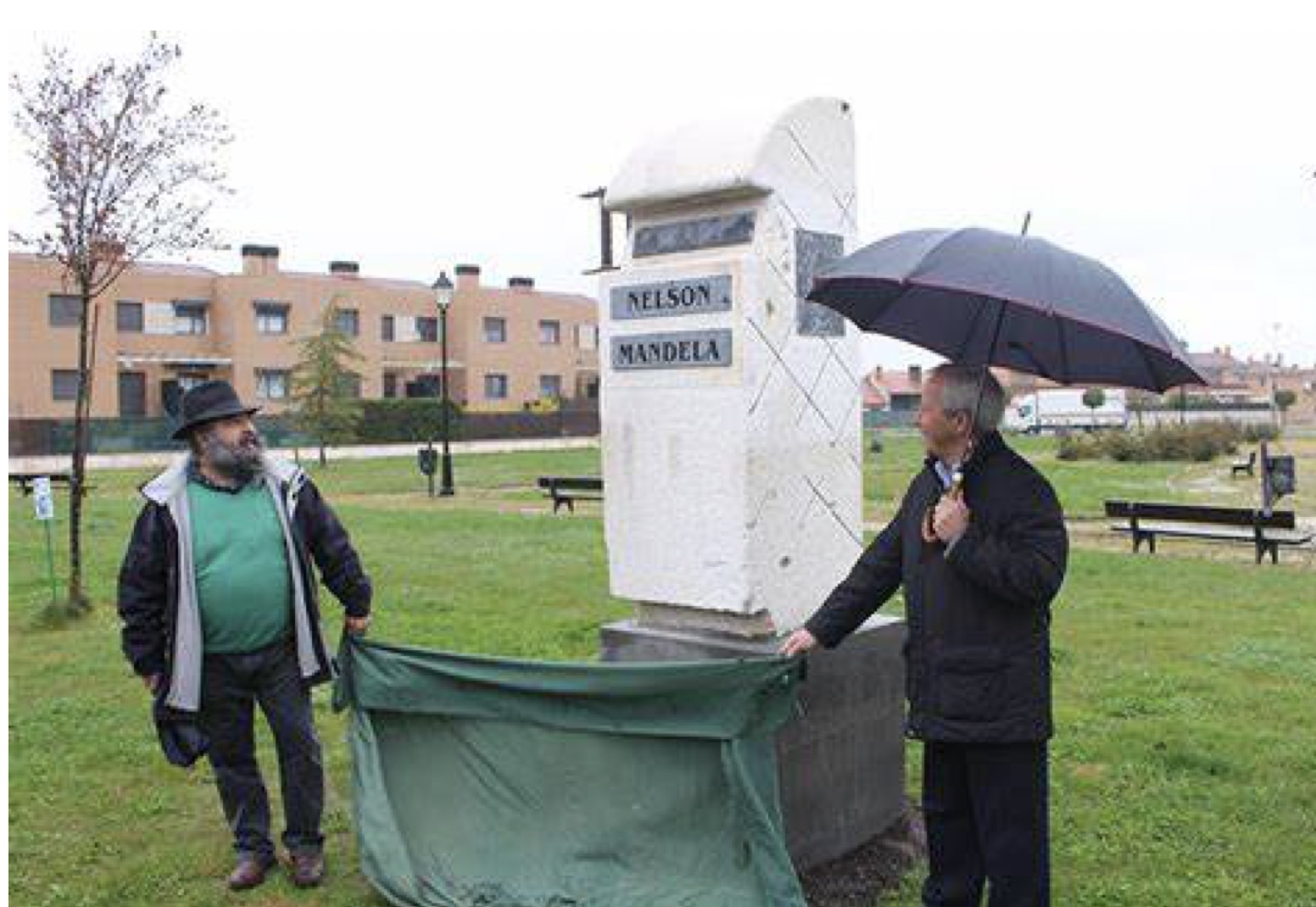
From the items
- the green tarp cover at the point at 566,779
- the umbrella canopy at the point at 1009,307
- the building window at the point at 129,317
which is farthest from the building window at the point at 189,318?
the umbrella canopy at the point at 1009,307

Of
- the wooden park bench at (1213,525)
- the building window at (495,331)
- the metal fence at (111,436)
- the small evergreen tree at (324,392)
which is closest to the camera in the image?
the wooden park bench at (1213,525)

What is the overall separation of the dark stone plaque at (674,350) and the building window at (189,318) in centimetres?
5583

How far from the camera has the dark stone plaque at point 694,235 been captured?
426 centimetres

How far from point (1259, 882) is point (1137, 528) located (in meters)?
10.1

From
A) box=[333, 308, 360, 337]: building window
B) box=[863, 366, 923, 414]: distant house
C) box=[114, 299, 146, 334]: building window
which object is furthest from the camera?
box=[863, 366, 923, 414]: distant house

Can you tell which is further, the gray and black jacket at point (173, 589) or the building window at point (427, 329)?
the building window at point (427, 329)

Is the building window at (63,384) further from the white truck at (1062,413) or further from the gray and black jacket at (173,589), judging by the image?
the gray and black jacket at (173,589)

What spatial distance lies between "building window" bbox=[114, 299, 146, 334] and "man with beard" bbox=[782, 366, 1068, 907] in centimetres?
5536

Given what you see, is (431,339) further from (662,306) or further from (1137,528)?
(662,306)

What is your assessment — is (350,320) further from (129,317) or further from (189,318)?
(129,317)

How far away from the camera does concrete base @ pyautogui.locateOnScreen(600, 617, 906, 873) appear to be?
14.1 ft

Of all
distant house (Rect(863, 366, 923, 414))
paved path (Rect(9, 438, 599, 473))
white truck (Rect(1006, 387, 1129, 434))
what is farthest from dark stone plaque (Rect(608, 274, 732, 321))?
distant house (Rect(863, 366, 923, 414))

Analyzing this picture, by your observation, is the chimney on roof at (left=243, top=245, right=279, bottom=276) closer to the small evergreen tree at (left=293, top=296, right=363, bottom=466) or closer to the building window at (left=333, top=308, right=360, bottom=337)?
the building window at (left=333, top=308, right=360, bottom=337)

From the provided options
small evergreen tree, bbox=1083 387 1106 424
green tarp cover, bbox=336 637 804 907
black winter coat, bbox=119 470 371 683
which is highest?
small evergreen tree, bbox=1083 387 1106 424
